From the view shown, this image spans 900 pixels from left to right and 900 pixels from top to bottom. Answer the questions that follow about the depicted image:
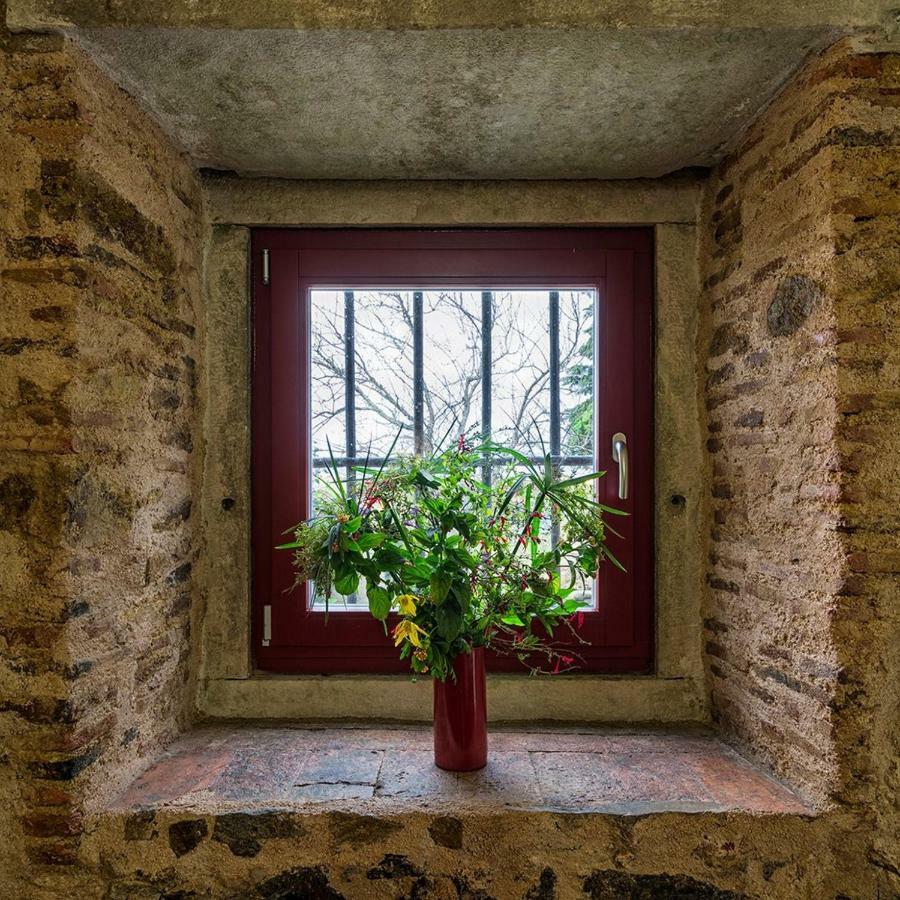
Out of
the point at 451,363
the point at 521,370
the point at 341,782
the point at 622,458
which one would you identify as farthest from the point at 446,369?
the point at 341,782

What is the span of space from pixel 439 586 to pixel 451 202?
129cm

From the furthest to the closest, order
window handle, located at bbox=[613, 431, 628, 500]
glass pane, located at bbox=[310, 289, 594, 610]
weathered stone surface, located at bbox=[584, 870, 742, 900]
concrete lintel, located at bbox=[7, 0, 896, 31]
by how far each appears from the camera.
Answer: glass pane, located at bbox=[310, 289, 594, 610]
window handle, located at bbox=[613, 431, 628, 500]
weathered stone surface, located at bbox=[584, 870, 742, 900]
concrete lintel, located at bbox=[7, 0, 896, 31]

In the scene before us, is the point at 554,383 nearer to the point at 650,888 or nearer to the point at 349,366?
the point at 349,366

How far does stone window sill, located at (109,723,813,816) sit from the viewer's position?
1.88 metres

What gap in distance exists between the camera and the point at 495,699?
2.42 meters

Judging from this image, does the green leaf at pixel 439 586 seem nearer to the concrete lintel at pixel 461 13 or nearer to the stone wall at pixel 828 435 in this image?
the stone wall at pixel 828 435

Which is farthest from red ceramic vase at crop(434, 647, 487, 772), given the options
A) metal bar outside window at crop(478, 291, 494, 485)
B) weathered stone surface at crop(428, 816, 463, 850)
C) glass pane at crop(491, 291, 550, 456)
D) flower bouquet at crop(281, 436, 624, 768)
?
glass pane at crop(491, 291, 550, 456)

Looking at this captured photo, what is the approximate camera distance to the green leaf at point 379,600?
1977mm

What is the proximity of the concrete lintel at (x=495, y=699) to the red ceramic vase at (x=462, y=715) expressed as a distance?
0.36 metres

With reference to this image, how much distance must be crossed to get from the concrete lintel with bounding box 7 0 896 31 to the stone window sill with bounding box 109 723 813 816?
1.86m

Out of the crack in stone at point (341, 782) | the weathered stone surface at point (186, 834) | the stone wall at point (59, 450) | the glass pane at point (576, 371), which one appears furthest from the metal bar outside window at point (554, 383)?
the weathered stone surface at point (186, 834)

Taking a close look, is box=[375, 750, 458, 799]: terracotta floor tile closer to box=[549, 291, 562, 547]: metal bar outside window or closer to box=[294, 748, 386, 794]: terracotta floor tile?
box=[294, 748, 386, 794]: terracotta floor tile

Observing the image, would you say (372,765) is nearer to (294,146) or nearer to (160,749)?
(160,749)

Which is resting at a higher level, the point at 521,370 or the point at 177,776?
the point at 521,370
